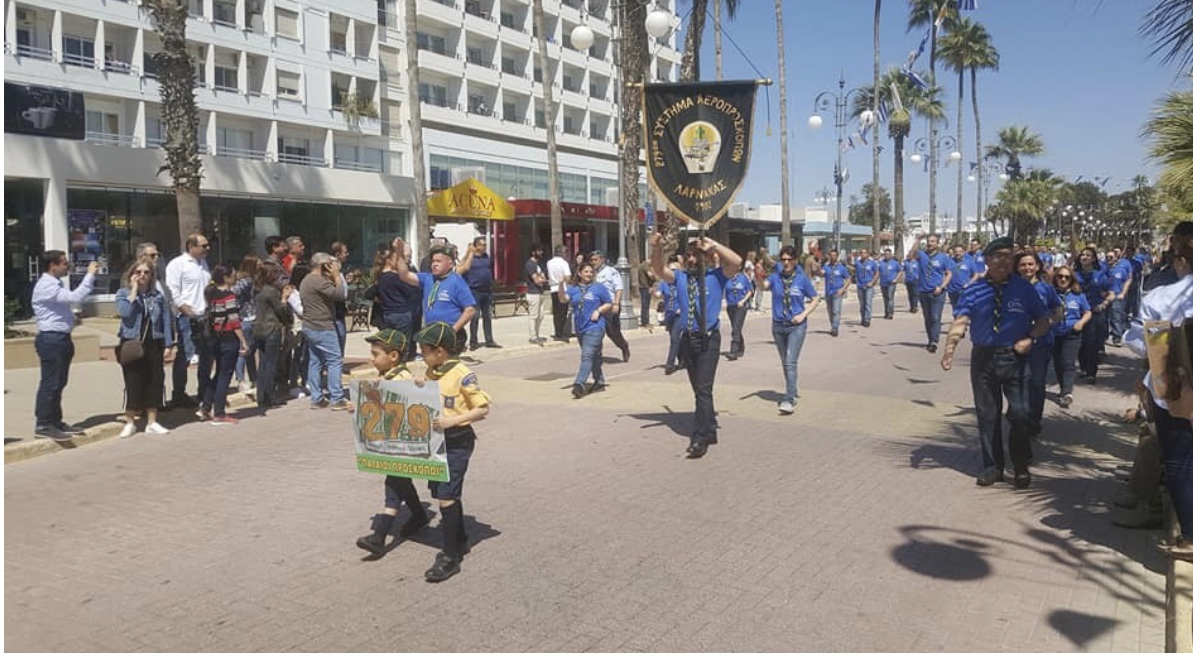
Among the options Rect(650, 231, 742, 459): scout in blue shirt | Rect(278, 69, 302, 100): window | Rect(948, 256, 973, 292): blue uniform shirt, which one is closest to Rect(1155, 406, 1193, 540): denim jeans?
Rect(650, 231, 742, 459): scout in blue shirt

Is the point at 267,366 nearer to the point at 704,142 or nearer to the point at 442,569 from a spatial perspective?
the point at 704,142

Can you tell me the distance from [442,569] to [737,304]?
419 inches

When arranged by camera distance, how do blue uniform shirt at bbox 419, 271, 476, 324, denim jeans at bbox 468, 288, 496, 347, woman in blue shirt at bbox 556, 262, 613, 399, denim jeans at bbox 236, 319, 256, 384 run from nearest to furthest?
1. blue uniform shirt at bbox 419, 271, 476, 324
2. denim jeans at bbox 236, 319, 256, 384
3. woman in blue shirt at bbox 556, 262, 613, 399
4. denim jeans at bbox 468, 288, 496, 347

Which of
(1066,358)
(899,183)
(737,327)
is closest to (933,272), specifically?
(737,327)

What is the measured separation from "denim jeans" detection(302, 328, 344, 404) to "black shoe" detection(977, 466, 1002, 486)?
6795 millimetres

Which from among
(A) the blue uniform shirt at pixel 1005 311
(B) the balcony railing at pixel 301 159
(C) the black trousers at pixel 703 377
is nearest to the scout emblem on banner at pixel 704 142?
(C) the black trousers at pixel 703 377

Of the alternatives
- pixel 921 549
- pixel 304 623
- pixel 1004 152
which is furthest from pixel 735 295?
pixel 1004 152

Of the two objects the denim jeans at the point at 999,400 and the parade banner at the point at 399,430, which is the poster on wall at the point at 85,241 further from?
the denim jeans at the point at 999,400

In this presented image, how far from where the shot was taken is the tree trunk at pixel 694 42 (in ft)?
76.3

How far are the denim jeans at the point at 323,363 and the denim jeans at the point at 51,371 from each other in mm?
2437

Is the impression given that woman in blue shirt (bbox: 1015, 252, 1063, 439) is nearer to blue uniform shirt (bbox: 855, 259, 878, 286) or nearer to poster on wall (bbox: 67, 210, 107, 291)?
blue uniform shirt (bbox: 855, 259, 878, 286)

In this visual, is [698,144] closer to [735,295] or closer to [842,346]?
[735,295]

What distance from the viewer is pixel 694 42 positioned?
23.7 meters

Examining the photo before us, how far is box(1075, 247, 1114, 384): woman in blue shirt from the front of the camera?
40.5 ft
